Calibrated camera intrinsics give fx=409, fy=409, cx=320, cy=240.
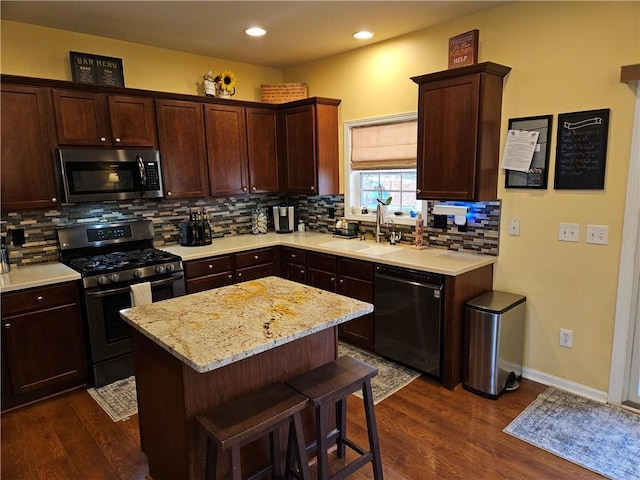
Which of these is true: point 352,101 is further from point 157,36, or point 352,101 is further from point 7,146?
point 7,146

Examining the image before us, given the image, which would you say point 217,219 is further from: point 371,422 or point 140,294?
point 371,422

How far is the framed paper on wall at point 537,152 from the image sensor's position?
2781mm

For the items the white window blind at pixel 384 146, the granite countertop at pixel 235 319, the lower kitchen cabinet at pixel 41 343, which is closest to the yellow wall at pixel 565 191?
the white window blind at pixel 384 146

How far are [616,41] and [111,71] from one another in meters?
3.66

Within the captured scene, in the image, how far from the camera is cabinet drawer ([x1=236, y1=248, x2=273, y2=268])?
3838 mm

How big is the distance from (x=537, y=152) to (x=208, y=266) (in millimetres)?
2746

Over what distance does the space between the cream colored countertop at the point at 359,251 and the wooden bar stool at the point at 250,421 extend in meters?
1.56

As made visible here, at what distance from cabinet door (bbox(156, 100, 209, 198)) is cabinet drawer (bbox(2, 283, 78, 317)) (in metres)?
1.18

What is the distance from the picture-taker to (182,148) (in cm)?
375

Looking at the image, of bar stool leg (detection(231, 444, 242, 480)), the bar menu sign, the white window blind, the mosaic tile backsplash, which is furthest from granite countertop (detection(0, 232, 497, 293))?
bar stool leg (detection(231, 444, 242, 480))

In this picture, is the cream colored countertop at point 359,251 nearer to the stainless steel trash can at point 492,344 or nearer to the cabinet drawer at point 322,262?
the cabinet drawer at point 322,262

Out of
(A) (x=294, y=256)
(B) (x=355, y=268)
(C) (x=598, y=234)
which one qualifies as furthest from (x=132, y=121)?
(C) (x=598, y=234)

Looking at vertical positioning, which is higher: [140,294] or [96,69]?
[96,69]

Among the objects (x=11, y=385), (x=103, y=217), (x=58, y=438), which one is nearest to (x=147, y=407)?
(x=58, y=438)
